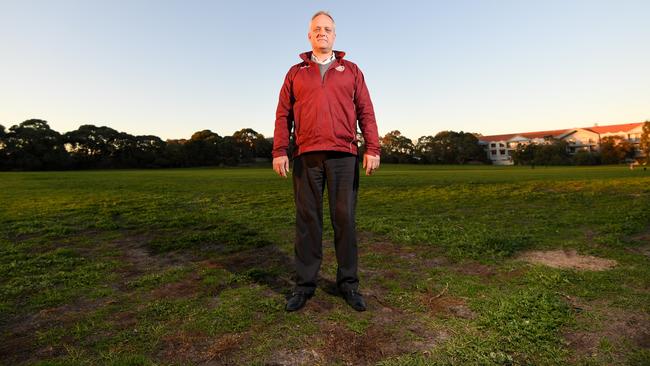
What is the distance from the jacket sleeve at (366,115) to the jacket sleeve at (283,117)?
65cm

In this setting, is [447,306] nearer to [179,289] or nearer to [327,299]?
[327,299]

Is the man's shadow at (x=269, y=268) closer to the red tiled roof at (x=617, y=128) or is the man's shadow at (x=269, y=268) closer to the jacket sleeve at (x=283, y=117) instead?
the jacket sleeve at (x=283, y=117)

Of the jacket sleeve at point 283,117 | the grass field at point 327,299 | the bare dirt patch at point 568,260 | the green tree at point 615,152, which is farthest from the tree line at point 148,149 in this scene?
the bare dirt patch at point 568,260

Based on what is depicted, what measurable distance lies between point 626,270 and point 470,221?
376 centimetres

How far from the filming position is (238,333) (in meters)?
2.81

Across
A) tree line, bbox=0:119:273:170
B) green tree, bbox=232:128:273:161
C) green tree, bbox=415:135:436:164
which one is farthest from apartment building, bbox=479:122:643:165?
tree line, bbox=0:119:273:170

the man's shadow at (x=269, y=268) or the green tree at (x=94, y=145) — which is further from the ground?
the green tree at (x=94, y=145)

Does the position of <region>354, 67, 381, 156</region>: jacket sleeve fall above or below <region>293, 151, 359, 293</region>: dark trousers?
above

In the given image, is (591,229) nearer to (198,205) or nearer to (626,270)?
(626,270)

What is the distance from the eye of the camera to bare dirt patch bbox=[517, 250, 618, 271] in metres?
4.34

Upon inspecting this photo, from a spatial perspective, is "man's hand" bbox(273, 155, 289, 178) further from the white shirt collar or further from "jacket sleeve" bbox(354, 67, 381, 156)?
the white shirt collar

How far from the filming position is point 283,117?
149 inches

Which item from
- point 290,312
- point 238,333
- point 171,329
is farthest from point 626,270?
point 171,329

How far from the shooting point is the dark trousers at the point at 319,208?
359 centimetres
